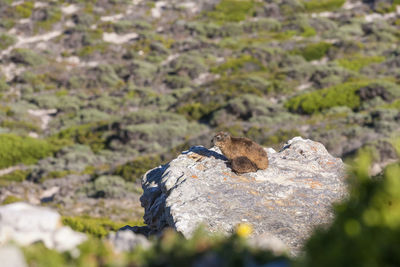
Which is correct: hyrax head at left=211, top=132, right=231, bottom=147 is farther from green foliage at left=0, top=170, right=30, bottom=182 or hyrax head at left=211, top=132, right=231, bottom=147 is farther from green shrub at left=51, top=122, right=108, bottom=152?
green shrub at left=51, top=122, right=108, bottom=152

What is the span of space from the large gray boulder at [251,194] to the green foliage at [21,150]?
16320 millimetres

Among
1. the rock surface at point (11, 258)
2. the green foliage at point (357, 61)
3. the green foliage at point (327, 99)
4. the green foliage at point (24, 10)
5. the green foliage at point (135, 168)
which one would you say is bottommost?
the green foliage at point (357, 61)

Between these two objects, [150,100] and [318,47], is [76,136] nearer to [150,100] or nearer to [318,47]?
[150,100]

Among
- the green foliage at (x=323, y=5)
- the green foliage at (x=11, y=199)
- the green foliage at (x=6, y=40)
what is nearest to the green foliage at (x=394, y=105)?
the green foliage at (x=11, y=199)

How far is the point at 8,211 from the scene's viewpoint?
3.16m

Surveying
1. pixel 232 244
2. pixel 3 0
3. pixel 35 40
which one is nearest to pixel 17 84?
pixel 35 40

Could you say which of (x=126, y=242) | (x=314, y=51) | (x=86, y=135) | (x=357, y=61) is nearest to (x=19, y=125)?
(x=86, y=135)

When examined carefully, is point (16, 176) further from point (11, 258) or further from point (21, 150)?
point (11, 258)

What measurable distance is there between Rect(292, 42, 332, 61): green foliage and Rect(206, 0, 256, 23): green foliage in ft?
48.6

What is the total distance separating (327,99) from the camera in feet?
84.3

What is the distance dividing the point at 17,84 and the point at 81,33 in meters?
12.7

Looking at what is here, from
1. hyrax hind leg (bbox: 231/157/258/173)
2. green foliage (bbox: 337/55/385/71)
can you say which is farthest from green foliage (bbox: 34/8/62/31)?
hyrax hind leg (bbox: 231/157/258/173)

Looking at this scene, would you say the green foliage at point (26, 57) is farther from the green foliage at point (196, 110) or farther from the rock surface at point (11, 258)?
the rock surface at point (11, 258)

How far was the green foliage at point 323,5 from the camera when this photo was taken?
53.3 metres
